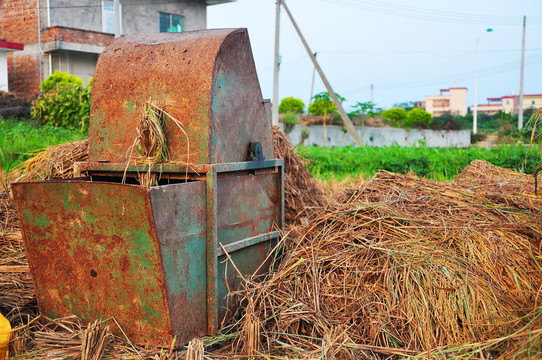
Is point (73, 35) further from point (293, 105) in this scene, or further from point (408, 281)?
point (408, 281)

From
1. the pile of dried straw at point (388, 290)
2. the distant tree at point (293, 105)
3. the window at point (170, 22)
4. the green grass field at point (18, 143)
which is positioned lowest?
the pile of dried straw at point (388, 290)

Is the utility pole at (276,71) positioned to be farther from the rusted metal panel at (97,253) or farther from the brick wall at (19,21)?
the rusted metal panel at (97,253)

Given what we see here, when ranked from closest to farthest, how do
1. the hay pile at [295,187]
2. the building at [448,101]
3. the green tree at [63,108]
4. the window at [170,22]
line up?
the hay pile at [295,187] < the green tree at [63,108] < the window at [170,22] < the building at [448,101]

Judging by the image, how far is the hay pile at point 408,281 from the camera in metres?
2.74

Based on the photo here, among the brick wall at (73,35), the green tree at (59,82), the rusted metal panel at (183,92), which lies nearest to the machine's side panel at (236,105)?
the rusted metal panel at (183,92)

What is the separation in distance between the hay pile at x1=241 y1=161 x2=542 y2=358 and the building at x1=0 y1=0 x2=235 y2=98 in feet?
56.2

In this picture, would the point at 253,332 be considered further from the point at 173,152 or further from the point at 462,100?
the point at 462,100

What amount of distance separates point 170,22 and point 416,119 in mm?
16091

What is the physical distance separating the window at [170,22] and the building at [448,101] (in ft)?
168

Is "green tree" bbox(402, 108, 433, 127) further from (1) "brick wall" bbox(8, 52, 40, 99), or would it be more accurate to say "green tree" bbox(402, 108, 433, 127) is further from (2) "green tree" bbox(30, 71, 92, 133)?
(2) "green tree" bbox(30, 71, 92, 133)

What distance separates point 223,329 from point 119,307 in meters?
0.64

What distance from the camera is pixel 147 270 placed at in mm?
2641

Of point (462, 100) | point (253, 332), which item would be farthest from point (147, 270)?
point (462, 100)

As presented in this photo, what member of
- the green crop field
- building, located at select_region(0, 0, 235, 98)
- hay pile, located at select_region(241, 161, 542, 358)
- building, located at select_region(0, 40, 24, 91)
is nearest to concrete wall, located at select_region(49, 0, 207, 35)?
building, located at select_region(0, 0, 235, 98)
